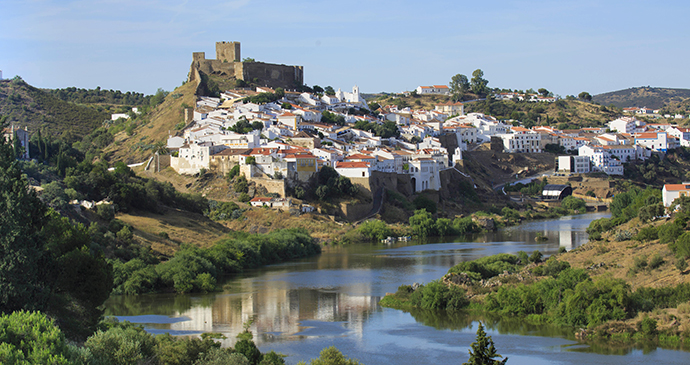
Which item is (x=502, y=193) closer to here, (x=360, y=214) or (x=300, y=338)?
(x=360, y=214)

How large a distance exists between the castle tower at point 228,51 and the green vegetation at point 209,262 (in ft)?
98.6

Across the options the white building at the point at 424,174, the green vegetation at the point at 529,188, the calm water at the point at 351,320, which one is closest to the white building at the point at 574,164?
the green vegetation at the point at 529,188

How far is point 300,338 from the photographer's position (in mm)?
17625

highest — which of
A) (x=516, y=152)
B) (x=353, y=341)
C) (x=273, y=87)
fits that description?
(x=273, y=87)

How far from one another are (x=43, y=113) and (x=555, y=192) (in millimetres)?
41682

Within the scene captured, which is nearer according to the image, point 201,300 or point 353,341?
point 353,341

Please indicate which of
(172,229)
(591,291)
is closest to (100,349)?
(591,291)

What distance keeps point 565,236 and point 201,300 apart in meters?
19.4

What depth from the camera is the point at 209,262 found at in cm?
2597

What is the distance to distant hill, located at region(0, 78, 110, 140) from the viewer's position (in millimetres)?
58688

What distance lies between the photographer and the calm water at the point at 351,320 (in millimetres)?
15969

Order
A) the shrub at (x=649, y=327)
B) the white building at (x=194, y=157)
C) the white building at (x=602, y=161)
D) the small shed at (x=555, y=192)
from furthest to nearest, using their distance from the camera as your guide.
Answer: the white building at (x=602, y=161)
the small shed at (x=555, y=192)
the white building at (x=194, y=157)
the shrub at (x=649, y=327)

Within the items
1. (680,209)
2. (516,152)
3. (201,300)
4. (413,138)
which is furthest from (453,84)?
(201,300)

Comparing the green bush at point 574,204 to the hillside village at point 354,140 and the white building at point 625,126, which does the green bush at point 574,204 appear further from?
→ the white building at point 625,126
